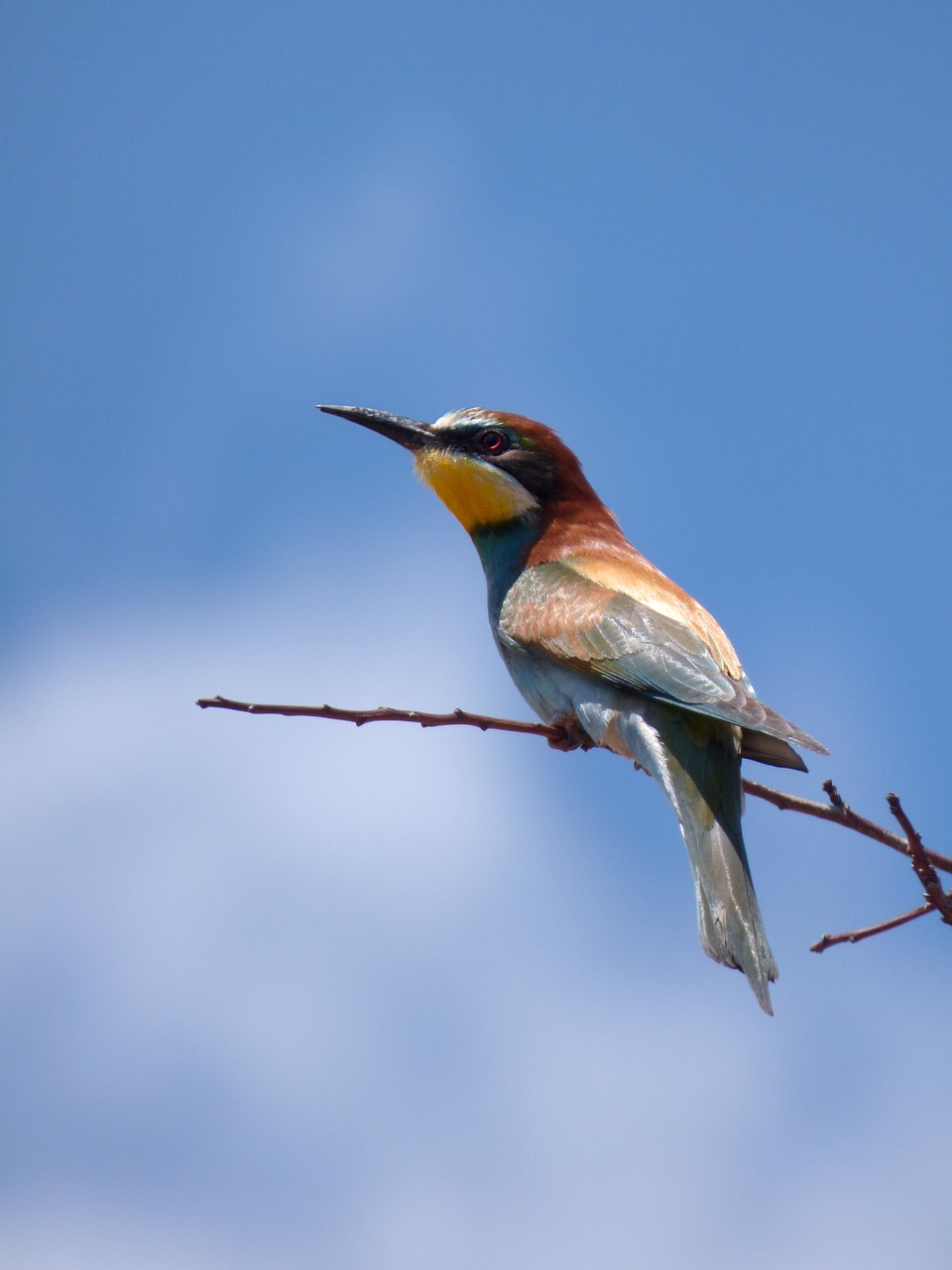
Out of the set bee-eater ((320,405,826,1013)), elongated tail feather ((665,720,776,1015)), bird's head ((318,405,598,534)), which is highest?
bird's head ((318,405,598,534))

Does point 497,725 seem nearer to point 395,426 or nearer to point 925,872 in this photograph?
point 925,872

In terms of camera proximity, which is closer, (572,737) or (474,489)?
(572,737)

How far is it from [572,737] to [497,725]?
91 cm

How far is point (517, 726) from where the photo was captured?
2.28 metres

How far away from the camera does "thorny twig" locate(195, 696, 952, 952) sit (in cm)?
162

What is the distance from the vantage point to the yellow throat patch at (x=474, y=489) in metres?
3.71

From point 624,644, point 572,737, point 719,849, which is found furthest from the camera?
point 572,737

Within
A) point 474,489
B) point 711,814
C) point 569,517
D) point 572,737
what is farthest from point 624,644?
point 474,489

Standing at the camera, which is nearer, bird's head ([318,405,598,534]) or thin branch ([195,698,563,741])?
thin branch ([195,698,563,741])

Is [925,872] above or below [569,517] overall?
below

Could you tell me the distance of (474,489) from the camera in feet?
12.3

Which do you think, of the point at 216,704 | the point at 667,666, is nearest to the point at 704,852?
the point at 667,666

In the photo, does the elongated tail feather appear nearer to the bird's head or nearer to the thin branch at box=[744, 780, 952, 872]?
the thin branch at box=[744, 780, 952, 872]

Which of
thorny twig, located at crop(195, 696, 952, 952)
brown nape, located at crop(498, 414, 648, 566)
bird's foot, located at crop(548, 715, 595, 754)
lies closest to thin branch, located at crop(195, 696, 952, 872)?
thorny twig, located at crop(195, 696, 952, 952)
